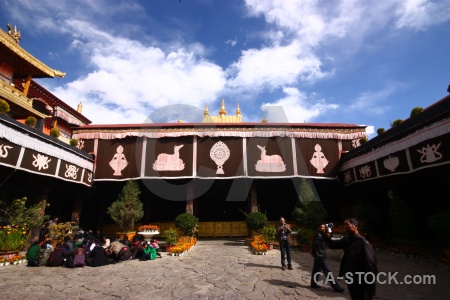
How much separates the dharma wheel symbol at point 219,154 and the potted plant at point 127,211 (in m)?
5.15

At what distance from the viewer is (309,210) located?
12.4 metres

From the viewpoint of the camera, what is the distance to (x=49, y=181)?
42.7 ft

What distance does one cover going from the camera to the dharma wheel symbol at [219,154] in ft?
49.7

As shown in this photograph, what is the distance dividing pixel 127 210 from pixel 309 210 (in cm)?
1001

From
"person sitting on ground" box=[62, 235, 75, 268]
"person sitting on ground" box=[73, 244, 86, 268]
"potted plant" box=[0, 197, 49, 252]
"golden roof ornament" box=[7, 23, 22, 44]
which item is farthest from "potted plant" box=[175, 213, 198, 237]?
"golden roof ornament" box=[7, 23, 22, 44]

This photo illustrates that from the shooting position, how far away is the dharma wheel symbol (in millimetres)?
15161

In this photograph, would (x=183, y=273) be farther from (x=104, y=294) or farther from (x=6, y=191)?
(x=6, y=191)

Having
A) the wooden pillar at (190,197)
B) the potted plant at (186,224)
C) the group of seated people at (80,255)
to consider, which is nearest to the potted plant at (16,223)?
the group of seated people at (80,255)

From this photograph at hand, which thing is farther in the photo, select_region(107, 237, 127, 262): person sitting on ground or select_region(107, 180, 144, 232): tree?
select_region(107, 180, 144, 232): tree

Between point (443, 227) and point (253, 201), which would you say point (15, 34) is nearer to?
point (253, 201)

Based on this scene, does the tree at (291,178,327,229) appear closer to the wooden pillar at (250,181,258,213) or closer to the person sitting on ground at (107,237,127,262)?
the wooden pillar at (250,181,258,213)

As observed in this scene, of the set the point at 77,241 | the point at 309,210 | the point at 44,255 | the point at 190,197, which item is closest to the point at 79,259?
the point at 44,255

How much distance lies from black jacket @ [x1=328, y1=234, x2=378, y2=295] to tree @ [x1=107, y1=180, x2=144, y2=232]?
40.3 ft

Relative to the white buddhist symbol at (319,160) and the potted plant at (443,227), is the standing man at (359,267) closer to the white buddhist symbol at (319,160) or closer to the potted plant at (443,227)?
the potted plant at (443,227)
